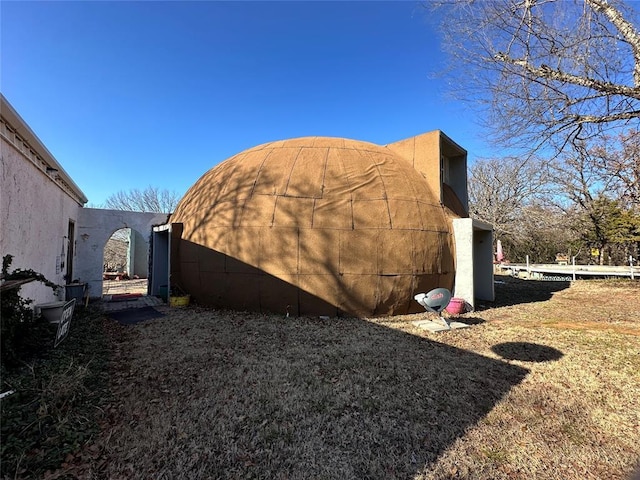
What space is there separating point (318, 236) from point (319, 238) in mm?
56

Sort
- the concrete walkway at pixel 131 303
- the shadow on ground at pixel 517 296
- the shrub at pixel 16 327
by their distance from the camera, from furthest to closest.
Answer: the shadow on ground at pixel 517 296 < the concrete walkway at pixel 131 303 < the shrub at pixel 16 327

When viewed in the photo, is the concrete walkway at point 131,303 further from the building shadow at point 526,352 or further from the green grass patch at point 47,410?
the building shadow at point 526,352

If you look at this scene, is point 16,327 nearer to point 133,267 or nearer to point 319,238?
point 319,238

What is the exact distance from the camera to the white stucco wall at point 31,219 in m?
5.13

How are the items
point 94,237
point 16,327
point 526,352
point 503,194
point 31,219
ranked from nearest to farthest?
point 16,327, point 526,352, point 31,219, point 94,237, point 503,194

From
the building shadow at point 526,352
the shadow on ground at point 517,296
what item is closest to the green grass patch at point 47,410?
the building shadow at point 526,352

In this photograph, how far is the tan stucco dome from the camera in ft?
25.9

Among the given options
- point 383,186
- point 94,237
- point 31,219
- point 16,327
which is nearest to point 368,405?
point 16,327

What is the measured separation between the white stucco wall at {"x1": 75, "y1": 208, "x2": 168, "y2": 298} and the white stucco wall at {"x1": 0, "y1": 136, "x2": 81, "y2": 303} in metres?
1.97

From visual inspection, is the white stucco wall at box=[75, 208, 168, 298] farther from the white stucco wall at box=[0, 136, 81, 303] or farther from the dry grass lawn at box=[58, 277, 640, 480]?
the dry grass lawn at box=[58, 277, 640, 480]

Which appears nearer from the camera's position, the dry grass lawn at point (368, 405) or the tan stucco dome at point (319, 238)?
the dry grass lawn at point (368, 405)

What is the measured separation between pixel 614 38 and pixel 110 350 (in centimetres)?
1145

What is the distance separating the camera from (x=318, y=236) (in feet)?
→ 25.9

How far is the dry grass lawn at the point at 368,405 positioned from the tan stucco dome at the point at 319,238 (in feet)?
4.27
